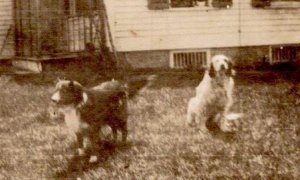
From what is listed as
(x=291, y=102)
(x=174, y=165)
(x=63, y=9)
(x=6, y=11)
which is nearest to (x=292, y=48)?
(x=291, y=102)

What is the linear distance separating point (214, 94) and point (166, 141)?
0.38 metres

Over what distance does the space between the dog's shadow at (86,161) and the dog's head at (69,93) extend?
25cm

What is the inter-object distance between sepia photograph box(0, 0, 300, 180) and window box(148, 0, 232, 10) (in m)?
Result: 0.01

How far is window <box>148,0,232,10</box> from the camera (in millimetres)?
3424

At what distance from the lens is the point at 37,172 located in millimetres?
2387

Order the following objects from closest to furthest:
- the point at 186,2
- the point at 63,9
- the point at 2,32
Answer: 1. the point at 186,2
2. the point at 63,9
3. the point at 2,32

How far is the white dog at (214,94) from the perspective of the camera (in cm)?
262

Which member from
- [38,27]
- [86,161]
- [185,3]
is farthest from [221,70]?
[38,27]

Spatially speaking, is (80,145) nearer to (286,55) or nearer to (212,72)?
(212,72)

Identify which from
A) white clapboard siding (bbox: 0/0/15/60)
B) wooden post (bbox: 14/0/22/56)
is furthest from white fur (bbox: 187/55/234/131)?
white clapboard siding (bbox: 0/0/15/60)

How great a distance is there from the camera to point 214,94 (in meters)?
2.68

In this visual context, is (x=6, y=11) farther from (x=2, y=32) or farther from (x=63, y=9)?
(x=63, y=9)

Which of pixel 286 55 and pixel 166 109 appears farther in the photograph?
pixel 286 55

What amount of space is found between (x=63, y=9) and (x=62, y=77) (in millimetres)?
1438
